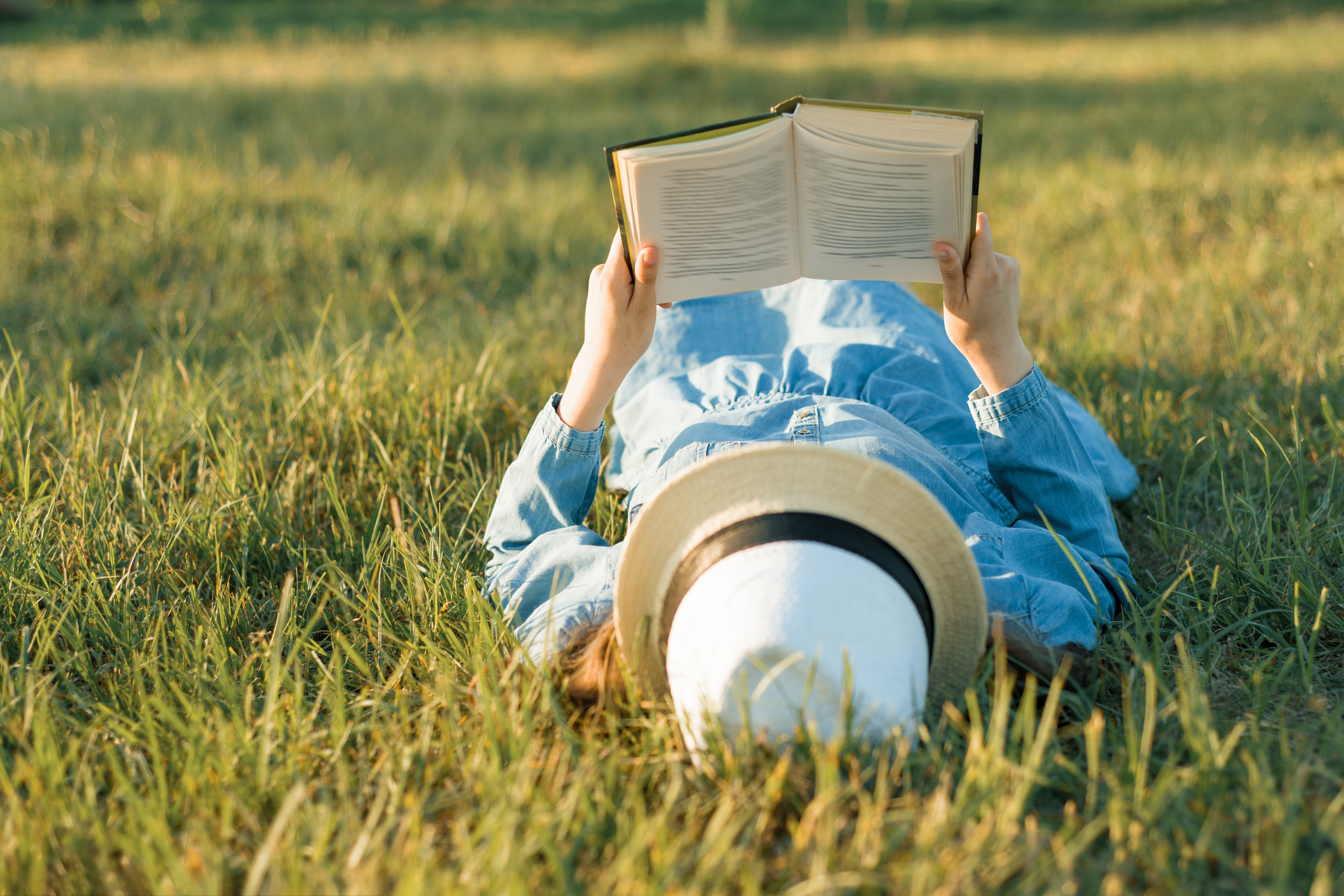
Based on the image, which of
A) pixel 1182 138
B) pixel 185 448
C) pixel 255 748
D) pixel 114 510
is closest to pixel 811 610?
pixel 255 748

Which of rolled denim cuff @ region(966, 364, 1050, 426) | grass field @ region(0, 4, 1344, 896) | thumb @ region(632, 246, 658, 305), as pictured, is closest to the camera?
grass field @ region(0, 4, 1344, 896)

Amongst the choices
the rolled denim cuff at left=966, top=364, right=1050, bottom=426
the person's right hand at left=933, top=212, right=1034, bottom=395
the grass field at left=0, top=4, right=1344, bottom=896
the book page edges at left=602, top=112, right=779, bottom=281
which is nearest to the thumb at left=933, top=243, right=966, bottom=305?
the person's right hand at left=933, top=212, right=1034, bottom=395

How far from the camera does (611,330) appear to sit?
159 centimetres

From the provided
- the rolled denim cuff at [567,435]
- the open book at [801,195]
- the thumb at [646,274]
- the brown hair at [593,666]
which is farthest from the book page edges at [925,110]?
the brown hair at [593,666]

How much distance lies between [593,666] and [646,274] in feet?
2.07

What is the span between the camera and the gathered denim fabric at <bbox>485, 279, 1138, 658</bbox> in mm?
1574

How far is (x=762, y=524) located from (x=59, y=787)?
3.37 feet

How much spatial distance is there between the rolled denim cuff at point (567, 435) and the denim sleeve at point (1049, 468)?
27.4 inches

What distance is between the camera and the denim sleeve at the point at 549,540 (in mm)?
1561

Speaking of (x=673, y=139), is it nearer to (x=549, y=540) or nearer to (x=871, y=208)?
(x=871, y=208)

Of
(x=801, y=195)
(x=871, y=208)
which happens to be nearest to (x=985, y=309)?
(x=871, y=208)

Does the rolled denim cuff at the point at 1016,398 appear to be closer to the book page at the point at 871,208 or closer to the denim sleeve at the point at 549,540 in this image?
the book page at the point at 871,208

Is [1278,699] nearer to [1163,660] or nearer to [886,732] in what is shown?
[1163,660]

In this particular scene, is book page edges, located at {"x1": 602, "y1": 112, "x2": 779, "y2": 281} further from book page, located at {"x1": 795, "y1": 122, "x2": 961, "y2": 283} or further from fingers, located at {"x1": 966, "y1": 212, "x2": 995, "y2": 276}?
fingers, located at {"x1": 966, "y1": 212, "x2": 995, "y2": 276}
